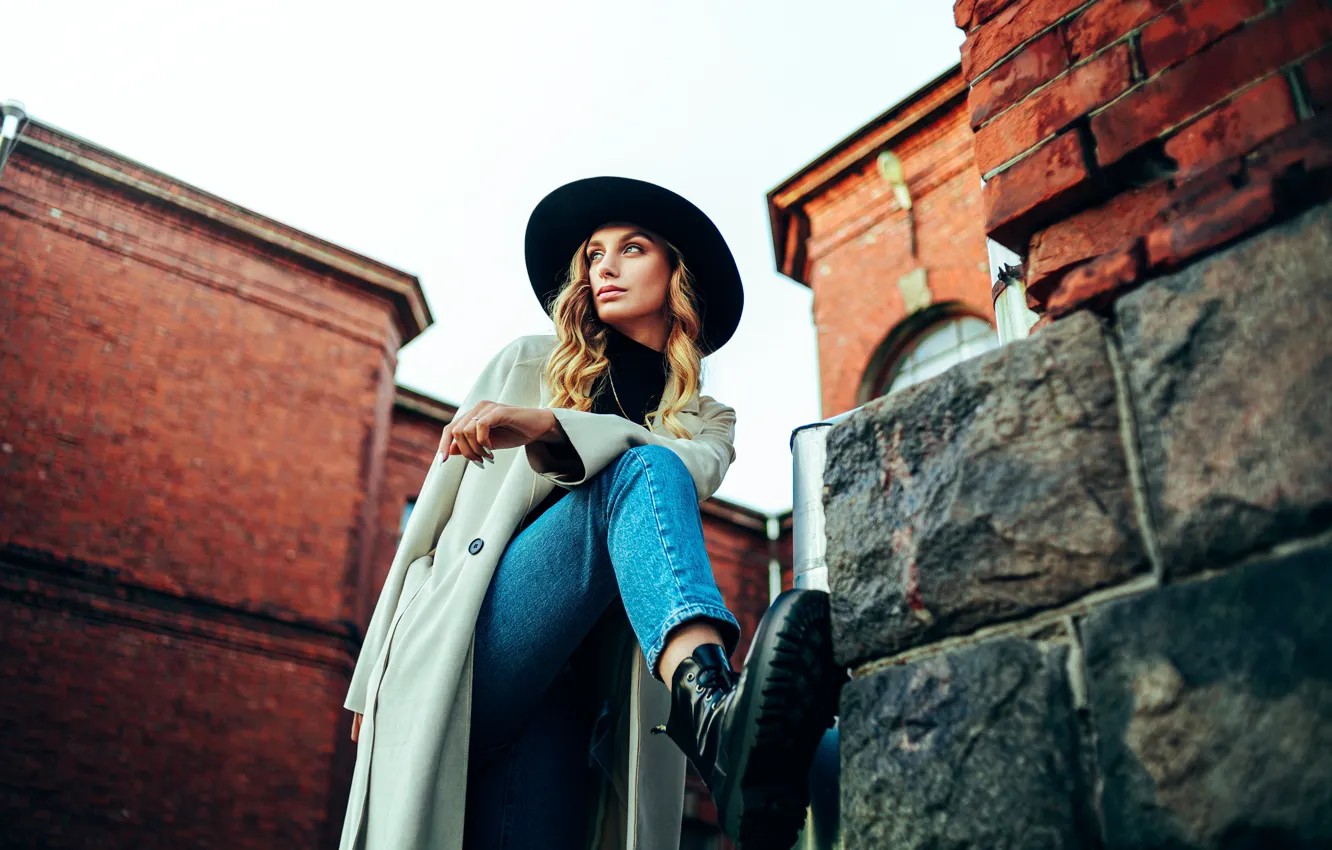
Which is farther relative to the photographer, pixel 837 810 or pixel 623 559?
pixel 623 559

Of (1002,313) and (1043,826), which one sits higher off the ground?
(1002,313)

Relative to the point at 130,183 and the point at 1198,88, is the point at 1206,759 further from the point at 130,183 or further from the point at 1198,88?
the point at 130,183

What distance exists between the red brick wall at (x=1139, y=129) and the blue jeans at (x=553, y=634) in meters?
0.76

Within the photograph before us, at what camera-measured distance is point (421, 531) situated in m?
2.59

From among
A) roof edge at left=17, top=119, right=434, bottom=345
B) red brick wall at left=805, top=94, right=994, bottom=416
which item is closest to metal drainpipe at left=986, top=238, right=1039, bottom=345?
red brick wall at left=805, top=94, right=994, bottom=416

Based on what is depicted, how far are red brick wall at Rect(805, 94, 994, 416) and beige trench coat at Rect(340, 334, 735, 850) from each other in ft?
32.7

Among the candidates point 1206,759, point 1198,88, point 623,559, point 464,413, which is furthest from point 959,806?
point 464,413

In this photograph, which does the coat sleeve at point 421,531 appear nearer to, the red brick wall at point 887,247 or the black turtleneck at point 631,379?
the black turtleneck at point 631,379

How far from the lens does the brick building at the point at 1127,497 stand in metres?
1.09

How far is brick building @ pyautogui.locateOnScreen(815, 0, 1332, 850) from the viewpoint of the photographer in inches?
43.1

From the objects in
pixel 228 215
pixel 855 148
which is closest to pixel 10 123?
pixel 228 215

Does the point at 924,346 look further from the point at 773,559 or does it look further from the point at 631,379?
the point at 631,379

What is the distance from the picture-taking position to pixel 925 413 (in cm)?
148

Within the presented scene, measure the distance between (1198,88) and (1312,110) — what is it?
17 cm
